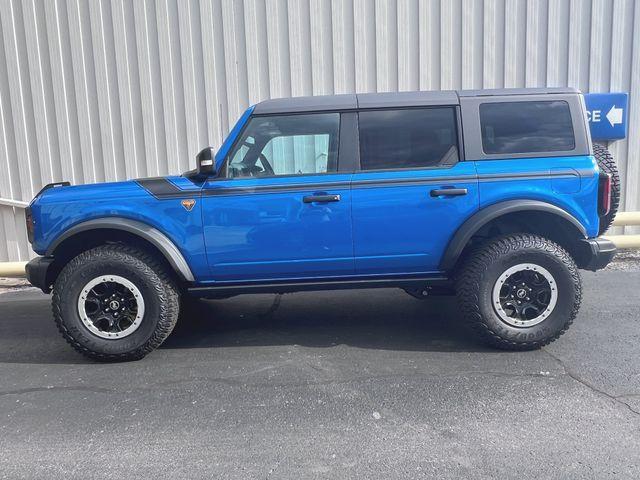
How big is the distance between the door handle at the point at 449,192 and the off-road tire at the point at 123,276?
2185 millimetres

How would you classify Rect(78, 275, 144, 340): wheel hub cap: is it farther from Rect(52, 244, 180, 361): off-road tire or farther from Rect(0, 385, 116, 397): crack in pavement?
Rect(0, 385, 116, 397): crack in pavement

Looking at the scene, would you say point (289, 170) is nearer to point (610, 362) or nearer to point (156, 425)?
point (156, 425)

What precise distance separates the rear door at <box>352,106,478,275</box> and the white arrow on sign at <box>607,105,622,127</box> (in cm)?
465

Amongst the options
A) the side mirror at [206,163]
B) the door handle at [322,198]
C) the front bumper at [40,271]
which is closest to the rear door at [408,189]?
the door handle at [322,198]

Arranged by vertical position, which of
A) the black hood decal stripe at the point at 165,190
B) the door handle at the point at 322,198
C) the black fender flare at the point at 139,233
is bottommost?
the black fender flare at the point at 139,233

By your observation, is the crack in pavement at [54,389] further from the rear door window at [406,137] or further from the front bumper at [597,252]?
the front bumper at [597,252]

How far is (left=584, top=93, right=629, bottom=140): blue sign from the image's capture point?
296 inches

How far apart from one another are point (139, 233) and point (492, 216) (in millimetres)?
2658

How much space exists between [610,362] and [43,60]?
25.3 feet

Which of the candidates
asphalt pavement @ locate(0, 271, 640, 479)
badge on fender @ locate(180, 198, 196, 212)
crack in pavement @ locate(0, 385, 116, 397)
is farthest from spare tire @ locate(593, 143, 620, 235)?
crack in pavement @ locate(0, 385, 116, 397)

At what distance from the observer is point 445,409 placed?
323 centimetres

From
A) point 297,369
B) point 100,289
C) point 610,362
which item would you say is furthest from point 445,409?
point 100,289

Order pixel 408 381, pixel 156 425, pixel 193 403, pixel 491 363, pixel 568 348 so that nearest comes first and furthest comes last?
1. pixel 156 425
2. pixel 193 403
3. pixel 408 381
4. pixel 491 363
5. pixel 568 348

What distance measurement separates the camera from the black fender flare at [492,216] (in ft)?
13.1
